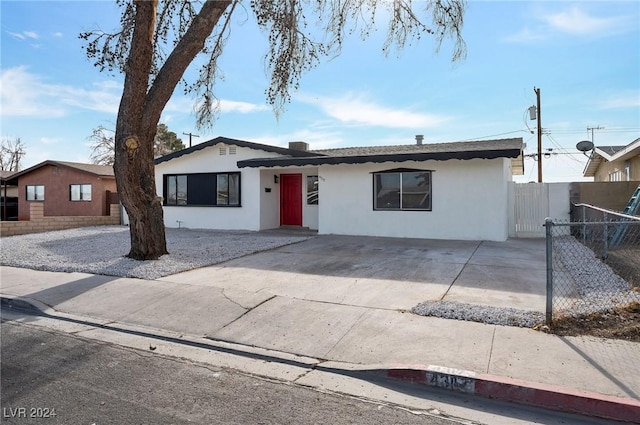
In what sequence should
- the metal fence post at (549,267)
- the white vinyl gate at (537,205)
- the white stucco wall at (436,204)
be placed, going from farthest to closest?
the white vinyl gate at (537,205) → the white stucco wall at (436,204) → the metal fence post at (549,267)

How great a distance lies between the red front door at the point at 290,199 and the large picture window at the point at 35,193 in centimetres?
1940

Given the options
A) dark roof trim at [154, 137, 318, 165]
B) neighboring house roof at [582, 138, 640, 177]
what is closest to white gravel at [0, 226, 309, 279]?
dark roof trim at [154, 137, 318, 165]

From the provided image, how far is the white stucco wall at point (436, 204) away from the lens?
12.9 m

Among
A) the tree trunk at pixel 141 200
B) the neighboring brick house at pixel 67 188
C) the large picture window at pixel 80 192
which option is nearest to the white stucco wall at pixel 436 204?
the tree trunk at pixel 141 200

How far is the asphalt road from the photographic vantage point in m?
3.32

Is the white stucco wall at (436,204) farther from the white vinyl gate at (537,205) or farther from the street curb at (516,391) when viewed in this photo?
the street curb at (516,391)

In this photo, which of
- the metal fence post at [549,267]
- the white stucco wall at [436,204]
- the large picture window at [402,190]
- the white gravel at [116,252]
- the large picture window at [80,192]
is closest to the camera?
the metal fence post at [549,267]

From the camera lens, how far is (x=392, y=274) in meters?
8.16

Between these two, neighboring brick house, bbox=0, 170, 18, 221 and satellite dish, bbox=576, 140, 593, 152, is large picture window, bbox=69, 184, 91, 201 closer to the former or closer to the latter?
neighboring brick house, bbox=0, 170, 18, 221

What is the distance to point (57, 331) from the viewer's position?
5590 millimetres

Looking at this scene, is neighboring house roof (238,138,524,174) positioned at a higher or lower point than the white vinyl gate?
Result: higher

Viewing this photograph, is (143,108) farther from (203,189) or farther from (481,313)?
(203,189)

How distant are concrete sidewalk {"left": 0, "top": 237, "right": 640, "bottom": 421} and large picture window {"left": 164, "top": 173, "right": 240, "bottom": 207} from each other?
7.48 m

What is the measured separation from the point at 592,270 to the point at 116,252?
11058 millimetres
